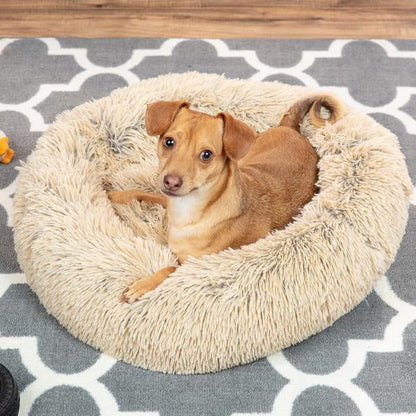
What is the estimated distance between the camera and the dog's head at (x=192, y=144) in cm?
182

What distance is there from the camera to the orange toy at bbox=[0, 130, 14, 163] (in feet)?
8.43

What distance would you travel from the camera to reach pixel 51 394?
74.2 inches

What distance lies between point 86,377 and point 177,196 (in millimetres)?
584

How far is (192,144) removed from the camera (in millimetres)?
1836

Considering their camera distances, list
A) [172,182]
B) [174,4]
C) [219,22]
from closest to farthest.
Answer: [172,182] → [219,22] → [174,4]

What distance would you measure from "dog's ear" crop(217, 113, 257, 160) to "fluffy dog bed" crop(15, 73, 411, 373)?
307 millimetres

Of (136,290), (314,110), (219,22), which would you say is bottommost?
(136,290)

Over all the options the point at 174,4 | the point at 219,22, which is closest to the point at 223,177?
the point at 219,22

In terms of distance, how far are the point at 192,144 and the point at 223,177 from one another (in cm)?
16

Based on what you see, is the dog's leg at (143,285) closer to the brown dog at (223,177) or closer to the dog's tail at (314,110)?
the brown dog at (223,177)

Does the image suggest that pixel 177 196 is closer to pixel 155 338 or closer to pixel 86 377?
pixel 155 338

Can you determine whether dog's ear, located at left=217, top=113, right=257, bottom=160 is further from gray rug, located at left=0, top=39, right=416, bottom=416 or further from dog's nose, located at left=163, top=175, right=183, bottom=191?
gray rug, located at left=0, top=39, right=416, bottom=416

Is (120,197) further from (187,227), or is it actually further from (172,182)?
(172,182)

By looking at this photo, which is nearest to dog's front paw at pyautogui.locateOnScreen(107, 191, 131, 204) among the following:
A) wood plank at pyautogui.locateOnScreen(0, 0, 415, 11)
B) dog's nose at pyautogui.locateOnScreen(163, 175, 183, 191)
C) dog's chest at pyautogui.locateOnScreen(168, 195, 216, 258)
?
dog's chest at pyautogui.locateOnScreen(168, 195, 216, 258)
